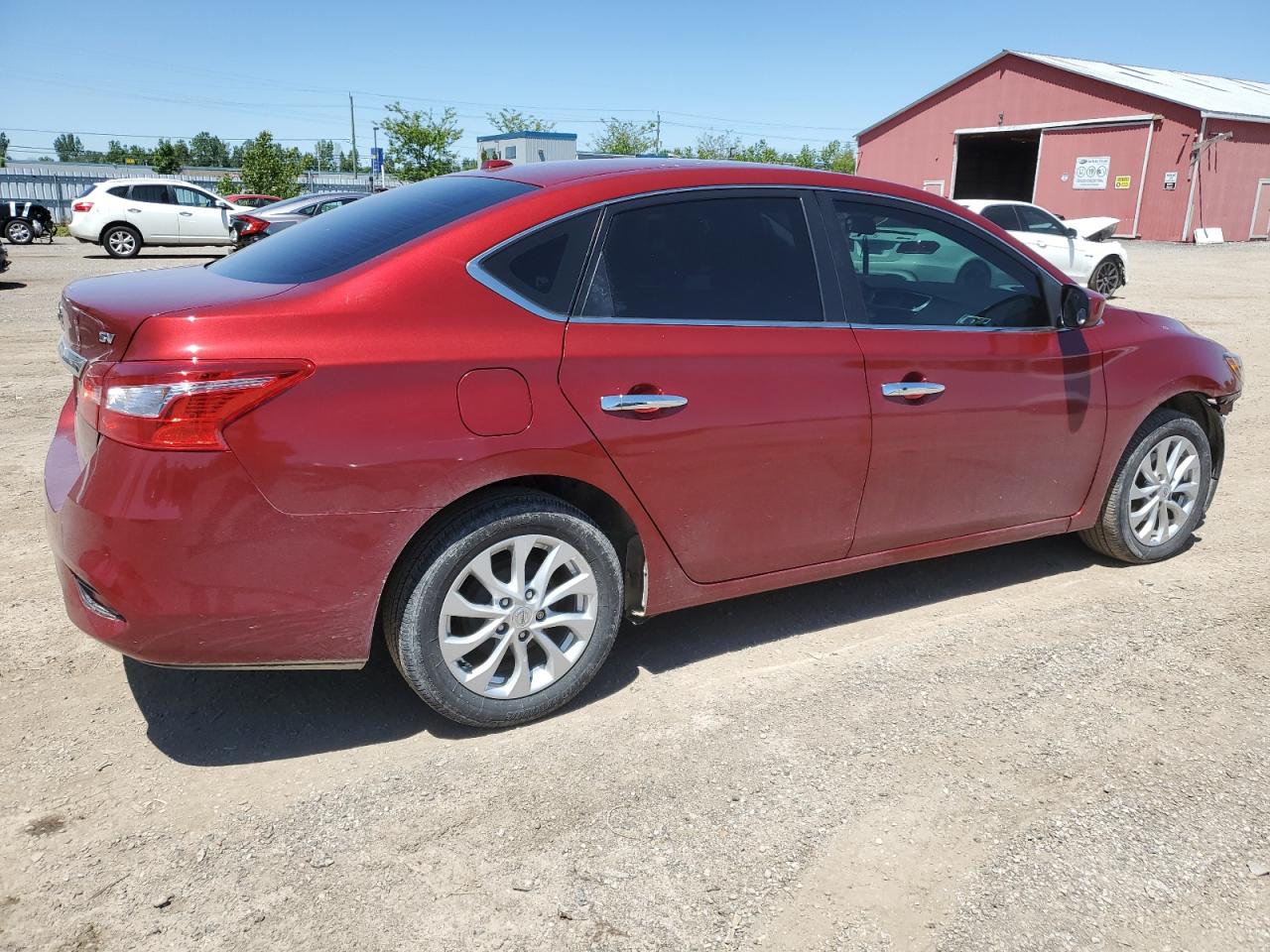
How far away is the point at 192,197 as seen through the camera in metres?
21.9

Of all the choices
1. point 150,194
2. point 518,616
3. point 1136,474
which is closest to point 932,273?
point 1136,474

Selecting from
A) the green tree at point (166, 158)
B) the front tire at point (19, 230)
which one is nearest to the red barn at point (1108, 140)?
the front tire at point (19, 230)

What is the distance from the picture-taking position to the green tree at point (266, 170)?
50.6 meters

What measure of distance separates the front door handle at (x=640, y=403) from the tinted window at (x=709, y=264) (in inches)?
10.6

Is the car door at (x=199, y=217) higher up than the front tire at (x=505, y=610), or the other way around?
the car door at (x=199, y=217)

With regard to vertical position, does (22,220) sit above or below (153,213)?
below

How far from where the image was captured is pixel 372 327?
279cm

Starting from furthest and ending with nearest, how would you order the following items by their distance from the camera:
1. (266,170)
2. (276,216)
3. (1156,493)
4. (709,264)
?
(266,170), (276,216), (1156,493), (709,264)

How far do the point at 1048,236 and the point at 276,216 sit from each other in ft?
45.7

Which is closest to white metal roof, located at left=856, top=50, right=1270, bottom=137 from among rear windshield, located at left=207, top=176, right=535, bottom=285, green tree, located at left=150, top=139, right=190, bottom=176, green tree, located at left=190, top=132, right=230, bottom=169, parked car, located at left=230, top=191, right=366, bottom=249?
parked car, located at left=230, top=191, right=366, bottom=249

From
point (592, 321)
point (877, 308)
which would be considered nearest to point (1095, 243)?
point (877, 308)

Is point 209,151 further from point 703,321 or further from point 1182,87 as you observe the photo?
point 703,321

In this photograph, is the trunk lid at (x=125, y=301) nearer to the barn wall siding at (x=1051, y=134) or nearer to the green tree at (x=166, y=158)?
the barn wall siding at (x=1051, y=134)

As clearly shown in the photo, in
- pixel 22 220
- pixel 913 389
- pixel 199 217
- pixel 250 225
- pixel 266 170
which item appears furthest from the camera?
pixel 266 170
